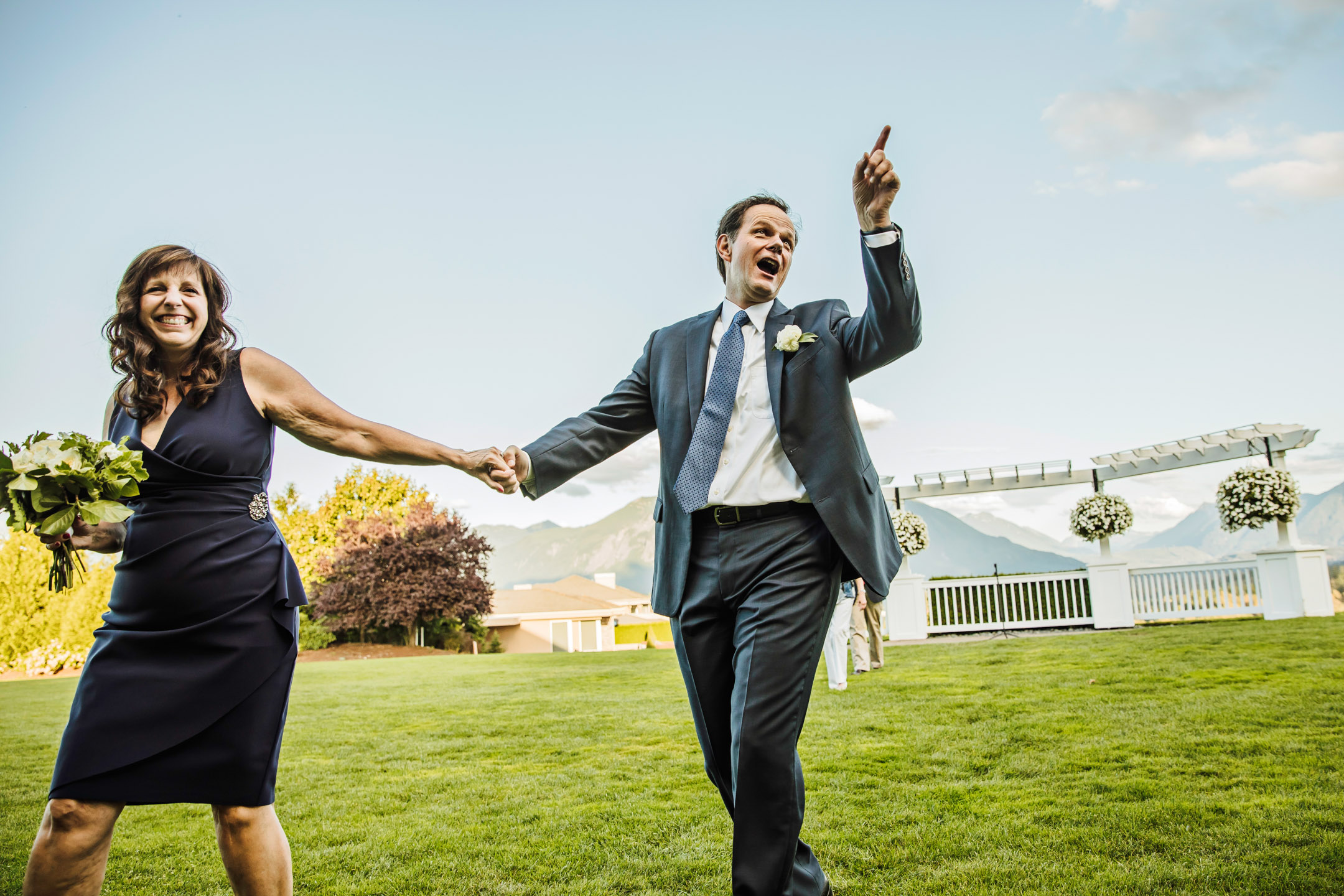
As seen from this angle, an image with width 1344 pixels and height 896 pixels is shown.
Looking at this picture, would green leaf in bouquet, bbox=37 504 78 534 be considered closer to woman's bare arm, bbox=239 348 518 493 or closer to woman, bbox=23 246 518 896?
woman, bbox=23 246 518 896

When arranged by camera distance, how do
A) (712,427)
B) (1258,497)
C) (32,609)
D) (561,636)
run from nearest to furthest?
(712,427) < (1258,497) < (32,609) < (561,636)

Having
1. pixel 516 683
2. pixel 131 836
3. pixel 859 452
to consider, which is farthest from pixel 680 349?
pixel 516 683

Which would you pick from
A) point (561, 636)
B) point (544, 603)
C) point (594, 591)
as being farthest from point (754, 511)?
point (594, 591)

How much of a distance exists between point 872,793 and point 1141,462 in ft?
55.6

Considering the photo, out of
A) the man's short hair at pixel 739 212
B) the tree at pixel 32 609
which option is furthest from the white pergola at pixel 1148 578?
the tree at pixel 32 609

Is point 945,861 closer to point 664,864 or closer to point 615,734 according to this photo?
point 664,864

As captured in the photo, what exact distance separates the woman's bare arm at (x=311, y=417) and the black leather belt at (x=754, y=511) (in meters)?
1.02

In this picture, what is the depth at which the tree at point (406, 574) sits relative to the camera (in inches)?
1243

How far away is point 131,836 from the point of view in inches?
187

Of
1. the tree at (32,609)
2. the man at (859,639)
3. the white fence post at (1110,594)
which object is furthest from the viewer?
the tree at (32,609)

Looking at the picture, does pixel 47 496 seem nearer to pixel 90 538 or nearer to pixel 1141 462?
pixel 90 538

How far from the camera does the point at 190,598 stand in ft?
8.00

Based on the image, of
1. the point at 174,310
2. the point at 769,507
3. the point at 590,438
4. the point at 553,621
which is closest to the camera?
the point at 174,310

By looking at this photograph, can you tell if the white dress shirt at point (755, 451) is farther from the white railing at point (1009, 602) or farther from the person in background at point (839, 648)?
the white railing at point (1009, 602)
